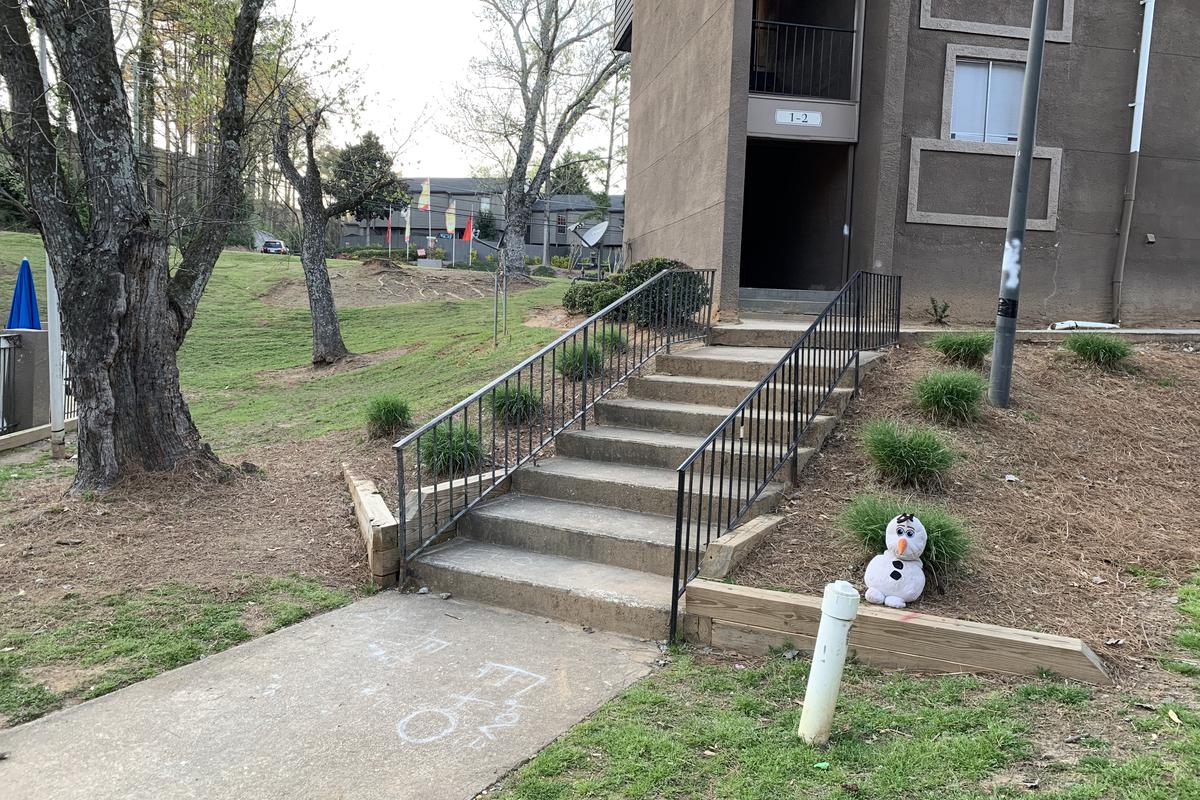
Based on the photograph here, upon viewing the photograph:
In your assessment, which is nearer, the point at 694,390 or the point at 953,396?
the point at 953,396

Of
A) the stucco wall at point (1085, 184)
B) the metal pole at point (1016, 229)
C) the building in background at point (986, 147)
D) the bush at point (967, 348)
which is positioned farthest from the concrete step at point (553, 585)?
the stucco wall at point (1085, 184)

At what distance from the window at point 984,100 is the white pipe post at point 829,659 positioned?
9777 millimetres

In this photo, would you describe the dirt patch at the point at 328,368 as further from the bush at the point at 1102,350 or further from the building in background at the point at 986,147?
the bush at the point at 1102,350

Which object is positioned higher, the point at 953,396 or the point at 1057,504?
the point at 953,396

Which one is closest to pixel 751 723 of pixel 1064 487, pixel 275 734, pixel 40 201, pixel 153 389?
pixel 275 734

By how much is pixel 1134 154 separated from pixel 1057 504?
27.1 ft

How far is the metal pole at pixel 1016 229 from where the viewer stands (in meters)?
6.62

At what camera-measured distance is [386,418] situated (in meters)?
8.40

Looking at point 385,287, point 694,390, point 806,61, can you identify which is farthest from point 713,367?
point 385,287

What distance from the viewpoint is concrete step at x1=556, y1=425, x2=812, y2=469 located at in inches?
253

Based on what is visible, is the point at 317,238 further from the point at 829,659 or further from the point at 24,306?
the point at 829,659

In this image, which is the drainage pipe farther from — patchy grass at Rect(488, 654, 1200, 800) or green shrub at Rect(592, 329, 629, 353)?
patchy grass at Rect(488, 654, 1200, 800)

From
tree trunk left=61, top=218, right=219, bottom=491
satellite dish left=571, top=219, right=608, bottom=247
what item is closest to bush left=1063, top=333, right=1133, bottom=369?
tree trunk left=61, top=218, right=219, bottom=491

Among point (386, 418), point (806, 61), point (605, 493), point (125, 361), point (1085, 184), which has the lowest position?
point (605, 493)
